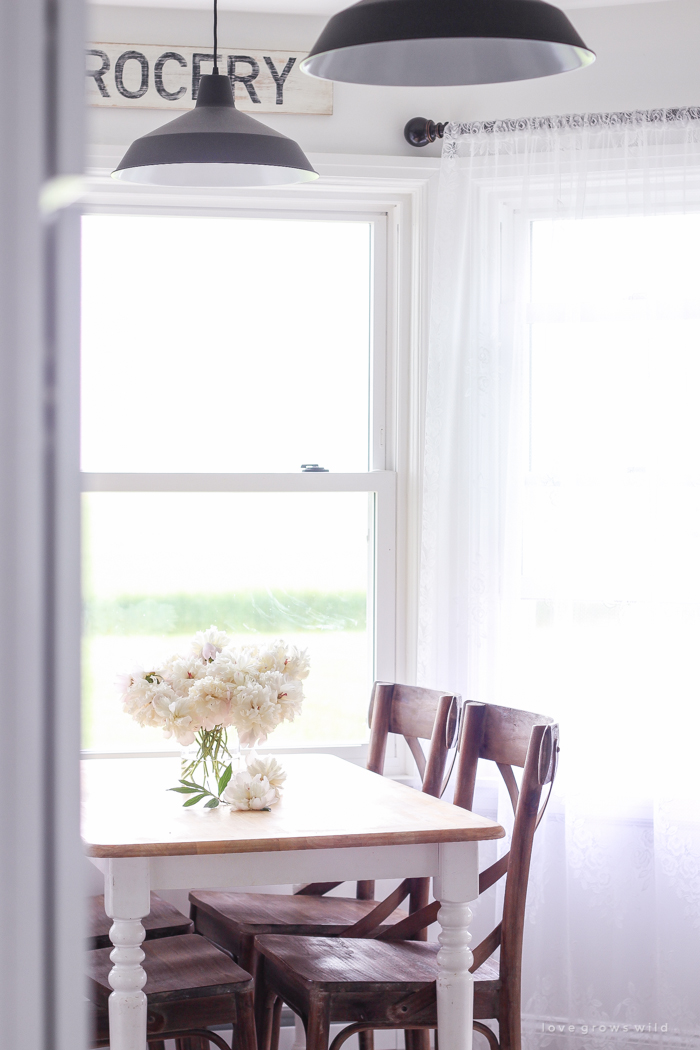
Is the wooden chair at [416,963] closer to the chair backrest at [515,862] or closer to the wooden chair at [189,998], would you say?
the chair backrest at [515,862]

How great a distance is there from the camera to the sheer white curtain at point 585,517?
2.61 metres

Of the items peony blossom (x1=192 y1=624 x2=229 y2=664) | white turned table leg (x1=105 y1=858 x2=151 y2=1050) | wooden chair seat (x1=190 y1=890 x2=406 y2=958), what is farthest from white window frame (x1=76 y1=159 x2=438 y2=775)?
white turned table leg (x1=105 y1=858 x2=151 y2=1050)

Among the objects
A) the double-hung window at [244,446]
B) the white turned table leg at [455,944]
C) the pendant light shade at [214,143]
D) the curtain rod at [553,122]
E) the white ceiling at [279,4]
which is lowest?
the white turned table leg at [455,944]

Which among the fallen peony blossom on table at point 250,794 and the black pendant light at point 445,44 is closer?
the black pendant light at point 445,44

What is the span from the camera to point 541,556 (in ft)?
8.93

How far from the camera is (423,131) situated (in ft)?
9.17

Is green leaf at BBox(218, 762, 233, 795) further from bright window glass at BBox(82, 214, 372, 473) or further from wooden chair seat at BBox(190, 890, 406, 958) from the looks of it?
bright window glass at BBox(82, 214, 372, 473)

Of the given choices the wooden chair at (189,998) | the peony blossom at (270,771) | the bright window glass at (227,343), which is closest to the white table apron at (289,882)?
the wooden chair at (189,998)

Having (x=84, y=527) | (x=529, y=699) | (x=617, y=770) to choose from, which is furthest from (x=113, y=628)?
(x=84, y=527)

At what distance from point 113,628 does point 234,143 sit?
158cm

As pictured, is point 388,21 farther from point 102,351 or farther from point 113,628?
point 113,628

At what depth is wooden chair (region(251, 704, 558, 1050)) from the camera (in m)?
1.83

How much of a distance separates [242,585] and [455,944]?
1.38 meters

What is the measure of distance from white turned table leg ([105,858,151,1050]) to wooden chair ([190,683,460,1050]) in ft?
1.67
